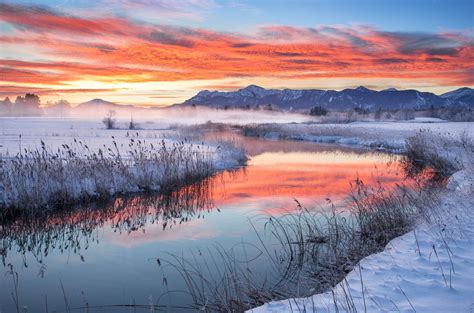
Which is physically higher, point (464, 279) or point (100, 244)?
point (464, 279)

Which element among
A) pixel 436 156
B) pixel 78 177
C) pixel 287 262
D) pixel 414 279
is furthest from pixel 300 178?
pixel 414 279

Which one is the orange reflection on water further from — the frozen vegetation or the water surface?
the frozen vegetation

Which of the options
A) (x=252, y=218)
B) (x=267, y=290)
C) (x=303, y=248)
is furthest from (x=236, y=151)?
(x=267, y=290)

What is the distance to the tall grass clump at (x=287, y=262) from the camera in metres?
6.73

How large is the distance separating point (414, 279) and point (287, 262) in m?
→ 2.89

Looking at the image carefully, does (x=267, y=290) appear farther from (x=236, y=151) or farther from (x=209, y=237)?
(x=236, y=151)

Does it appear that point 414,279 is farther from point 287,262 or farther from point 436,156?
point 436,156

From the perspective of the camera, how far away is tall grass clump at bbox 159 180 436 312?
673 centimetres

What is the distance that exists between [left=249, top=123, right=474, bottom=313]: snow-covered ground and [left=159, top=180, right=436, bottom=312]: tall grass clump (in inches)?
22.6

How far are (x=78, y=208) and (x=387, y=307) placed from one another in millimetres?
10802

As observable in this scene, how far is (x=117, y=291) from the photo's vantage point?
7488 millimetres

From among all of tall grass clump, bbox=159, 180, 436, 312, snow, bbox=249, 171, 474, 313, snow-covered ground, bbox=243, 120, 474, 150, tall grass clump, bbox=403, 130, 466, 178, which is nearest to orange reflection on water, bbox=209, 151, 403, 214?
tall grass clump, bbox=403, 130, 466, 178

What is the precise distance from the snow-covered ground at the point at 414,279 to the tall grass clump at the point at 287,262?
573 millimetres

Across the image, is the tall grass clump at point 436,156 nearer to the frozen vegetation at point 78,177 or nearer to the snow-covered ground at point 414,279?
the frozen vegetation at point 78,177
